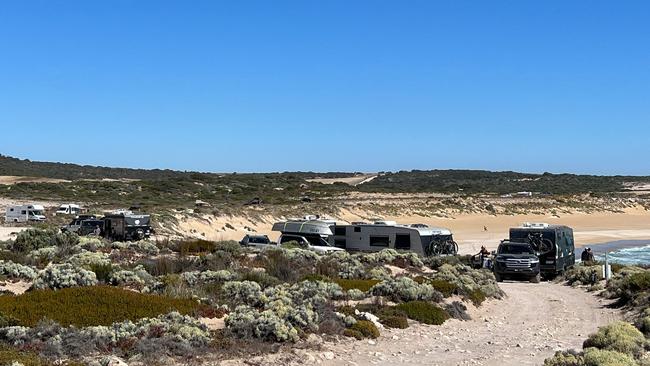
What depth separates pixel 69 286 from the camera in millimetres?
14820

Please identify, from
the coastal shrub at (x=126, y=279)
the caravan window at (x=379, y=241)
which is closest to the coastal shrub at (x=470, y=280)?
the caravan window at (x=379, y=241)

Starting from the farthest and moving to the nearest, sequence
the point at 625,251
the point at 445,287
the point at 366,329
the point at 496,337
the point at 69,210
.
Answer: the point at 69,210 → the point at 625,251 → the point at 445,287 → the point at 496,337 → the point at 366,329

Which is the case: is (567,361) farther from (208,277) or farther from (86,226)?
(86,226)

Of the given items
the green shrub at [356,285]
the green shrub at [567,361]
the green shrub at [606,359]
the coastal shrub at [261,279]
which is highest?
the green shrub at [606,359]

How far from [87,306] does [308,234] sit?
17781 millimetres

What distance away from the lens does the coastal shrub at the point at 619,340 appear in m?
11.0

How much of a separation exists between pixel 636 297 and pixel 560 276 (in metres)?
9.01

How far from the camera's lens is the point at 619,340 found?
11211mm

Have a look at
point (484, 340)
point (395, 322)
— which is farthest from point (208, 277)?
point (484, 340)

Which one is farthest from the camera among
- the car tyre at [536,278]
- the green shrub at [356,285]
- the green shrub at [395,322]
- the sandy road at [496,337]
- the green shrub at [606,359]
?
the car tyre at [536,278]

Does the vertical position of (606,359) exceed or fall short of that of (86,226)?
it exceeds it

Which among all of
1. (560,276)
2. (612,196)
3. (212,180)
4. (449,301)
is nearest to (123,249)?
(449,301)

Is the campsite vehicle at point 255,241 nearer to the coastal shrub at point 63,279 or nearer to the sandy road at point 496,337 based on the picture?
the sandy road at point 496,337

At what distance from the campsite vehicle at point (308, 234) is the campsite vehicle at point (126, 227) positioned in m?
9.65
